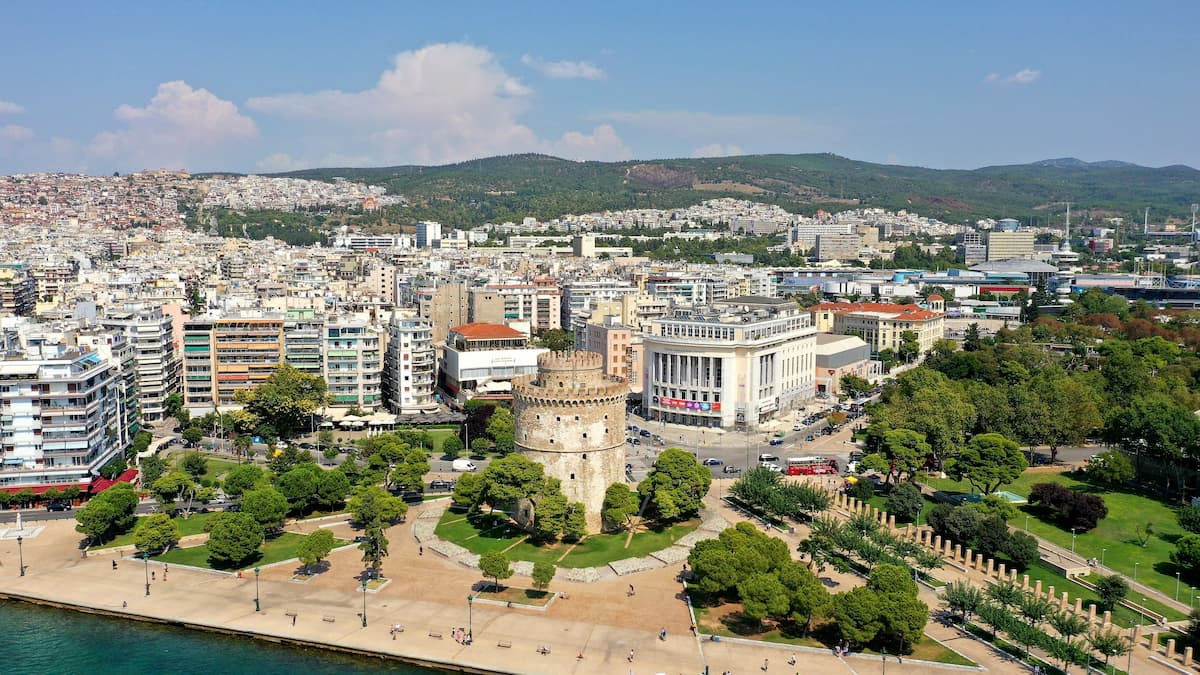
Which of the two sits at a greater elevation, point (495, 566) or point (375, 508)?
point (375, 508)

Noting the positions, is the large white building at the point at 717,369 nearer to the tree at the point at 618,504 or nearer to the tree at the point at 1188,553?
the tree at the point at 618,504

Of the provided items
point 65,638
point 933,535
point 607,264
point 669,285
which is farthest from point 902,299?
point 65,638

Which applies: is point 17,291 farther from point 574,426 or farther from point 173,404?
point 574,426

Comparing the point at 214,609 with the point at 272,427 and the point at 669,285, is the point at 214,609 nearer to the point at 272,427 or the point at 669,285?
the point at 272,427

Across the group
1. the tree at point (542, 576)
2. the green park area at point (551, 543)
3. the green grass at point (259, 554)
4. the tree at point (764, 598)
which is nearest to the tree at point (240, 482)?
the green grass at point (259, 554)

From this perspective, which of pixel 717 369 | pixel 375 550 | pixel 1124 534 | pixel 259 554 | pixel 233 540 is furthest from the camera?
pixel 717 369

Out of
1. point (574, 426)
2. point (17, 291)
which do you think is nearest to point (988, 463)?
point (574, 426)

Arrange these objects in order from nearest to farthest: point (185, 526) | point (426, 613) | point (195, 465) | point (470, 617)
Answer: point (470, 617)
point (426, 613)
point (185, 526)
point (195, 465)

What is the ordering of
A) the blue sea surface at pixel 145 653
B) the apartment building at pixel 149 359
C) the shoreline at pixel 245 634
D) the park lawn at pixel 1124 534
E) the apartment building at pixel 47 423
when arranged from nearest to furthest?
1. the shoreline at pixel 245 634
2. the blue sea surface at pixel 145 653
3. the park lawn at pixel 1124 534
4. the apartment building at pixel 47 423
5. the apartment building at pixel 149 359
